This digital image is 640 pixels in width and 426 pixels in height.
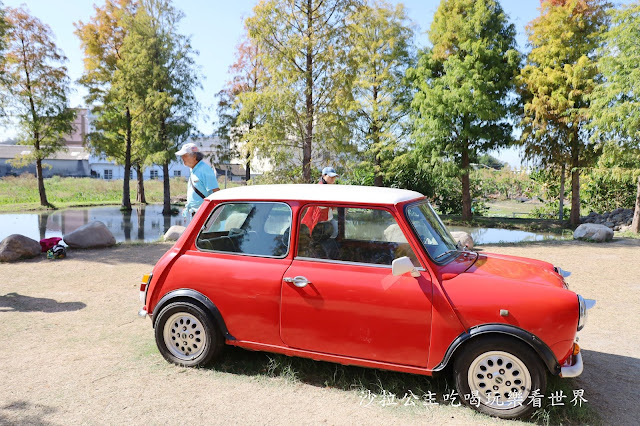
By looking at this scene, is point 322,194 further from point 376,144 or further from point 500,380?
point 376,144

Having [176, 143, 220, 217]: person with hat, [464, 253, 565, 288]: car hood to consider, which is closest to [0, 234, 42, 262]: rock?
[176, 143, 220, 217]: person with hat

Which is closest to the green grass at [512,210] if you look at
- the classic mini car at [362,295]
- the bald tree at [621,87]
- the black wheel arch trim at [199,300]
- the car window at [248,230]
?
the bald tree at [621,87]

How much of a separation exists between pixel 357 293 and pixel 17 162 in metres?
29.5

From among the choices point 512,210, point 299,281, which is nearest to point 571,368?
point 299,281

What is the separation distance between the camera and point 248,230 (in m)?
4.19

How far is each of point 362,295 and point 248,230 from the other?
1279 mm

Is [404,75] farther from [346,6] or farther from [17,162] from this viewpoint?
[17,162]

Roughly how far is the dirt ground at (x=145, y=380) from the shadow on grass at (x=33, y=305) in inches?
0.5

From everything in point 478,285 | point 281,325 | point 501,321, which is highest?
point 478,285

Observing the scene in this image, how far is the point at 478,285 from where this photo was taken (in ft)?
11.2

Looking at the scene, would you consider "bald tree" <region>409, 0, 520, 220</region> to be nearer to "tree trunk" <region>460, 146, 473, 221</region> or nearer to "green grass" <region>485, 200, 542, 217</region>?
"tree trunk" <region>460, 146, 473, 221</region>

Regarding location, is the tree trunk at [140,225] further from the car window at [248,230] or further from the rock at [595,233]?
the rock at [595,233]

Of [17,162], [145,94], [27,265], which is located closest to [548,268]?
[27,265]

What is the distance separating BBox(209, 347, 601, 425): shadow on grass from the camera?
343cm
